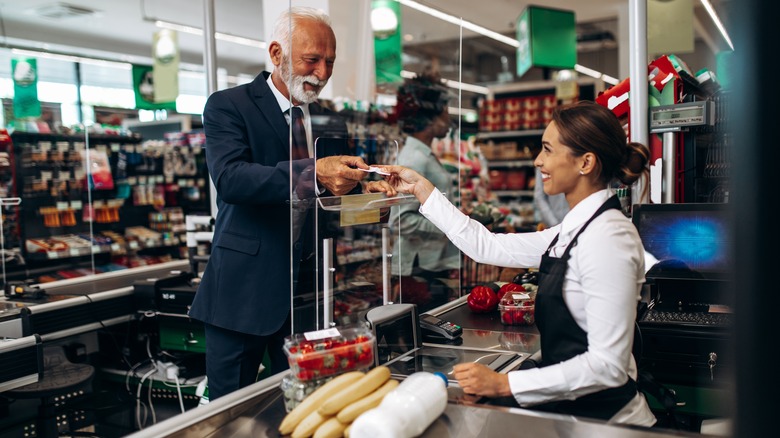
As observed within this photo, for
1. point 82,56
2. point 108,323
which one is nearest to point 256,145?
point 108,323

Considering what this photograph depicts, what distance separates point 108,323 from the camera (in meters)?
4.13

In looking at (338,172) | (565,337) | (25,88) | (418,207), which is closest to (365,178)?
(338,172)

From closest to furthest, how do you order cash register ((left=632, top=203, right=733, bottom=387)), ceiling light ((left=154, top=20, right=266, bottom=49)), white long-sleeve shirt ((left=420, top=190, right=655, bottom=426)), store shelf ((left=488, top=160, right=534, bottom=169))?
white long-sleeve shirt ((left=420, top=190, right=655, bottom=426)), cash register ((left=632, top=203, right=733, bottom=387)), store shelf ((left=488, top=160, right=534, bottom=169)), ceiling light ((left=154, top=20, right=266, bottom=49))

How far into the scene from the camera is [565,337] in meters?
1.72

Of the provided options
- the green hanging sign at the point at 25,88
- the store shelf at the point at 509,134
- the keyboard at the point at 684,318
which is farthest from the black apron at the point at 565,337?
the store shelf at the point at 509,134

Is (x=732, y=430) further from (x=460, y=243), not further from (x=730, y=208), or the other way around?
(x=460, y=243)

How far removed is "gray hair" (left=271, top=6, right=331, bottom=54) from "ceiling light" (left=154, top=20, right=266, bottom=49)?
861 centimetres

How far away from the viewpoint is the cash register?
2430 mm

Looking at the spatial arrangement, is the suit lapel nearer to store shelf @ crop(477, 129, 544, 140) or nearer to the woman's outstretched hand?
the woman's outstretched hand

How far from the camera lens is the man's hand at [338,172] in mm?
2002

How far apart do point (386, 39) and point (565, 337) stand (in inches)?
119

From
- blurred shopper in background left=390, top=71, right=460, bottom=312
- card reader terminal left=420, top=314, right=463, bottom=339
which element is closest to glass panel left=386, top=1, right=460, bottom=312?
blurred shopper in background left=390, top=71, right=460, bottom=312

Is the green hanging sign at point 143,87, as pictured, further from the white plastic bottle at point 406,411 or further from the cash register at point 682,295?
the white plastic bottle at point 406,411

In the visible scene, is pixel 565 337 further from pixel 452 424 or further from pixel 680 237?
pixel 680 237
